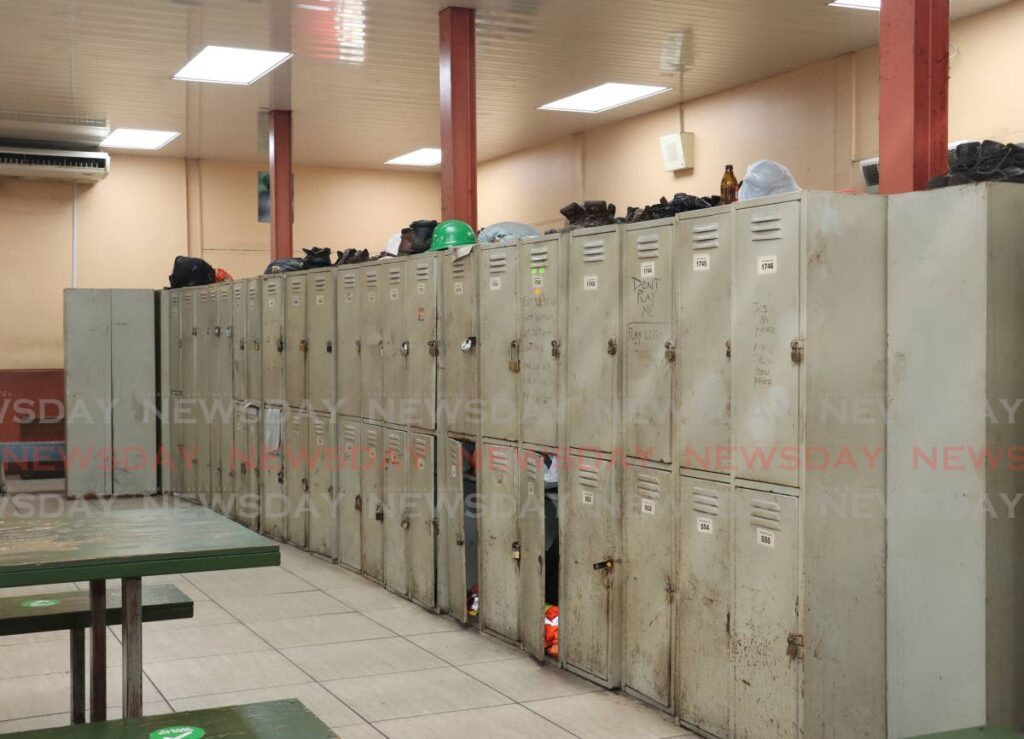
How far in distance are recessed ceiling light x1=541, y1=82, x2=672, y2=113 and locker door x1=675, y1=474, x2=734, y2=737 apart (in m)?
6.36

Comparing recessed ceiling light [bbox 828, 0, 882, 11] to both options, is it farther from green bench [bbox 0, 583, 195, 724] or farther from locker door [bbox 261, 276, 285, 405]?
green bench [bbox 0, 583, 195, 724]

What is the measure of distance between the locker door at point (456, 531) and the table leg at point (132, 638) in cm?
234

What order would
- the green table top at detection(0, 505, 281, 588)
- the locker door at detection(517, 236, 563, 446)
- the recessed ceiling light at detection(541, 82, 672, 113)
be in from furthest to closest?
the recessed ceiling light at detection(541, 82, 672, 113) → the locker door at detection(517, 236, 563, 446) → the green table top at detection(0, 505, 281, 588)

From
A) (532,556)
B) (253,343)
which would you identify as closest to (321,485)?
(253,343)

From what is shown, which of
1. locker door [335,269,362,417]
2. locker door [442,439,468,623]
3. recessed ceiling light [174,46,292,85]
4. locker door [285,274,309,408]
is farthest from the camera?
recessed ceiling light [174,46,292,85]

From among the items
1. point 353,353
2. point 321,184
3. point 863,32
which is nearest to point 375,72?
point 353,353

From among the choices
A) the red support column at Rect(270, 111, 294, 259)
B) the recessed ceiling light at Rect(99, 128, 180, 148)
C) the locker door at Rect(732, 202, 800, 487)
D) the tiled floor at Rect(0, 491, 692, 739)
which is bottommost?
the tiled floor at Rect(0, 491, 692, 739)

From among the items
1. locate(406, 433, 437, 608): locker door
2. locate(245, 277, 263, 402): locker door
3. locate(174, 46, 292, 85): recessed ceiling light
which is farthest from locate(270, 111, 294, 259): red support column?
locate(406, 433, 437, 608): locker door

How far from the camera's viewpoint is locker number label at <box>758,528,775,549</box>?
3.54 metres

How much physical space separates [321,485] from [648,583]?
350 cm

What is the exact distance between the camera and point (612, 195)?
11.4 metres

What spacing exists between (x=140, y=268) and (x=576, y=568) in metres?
9.68

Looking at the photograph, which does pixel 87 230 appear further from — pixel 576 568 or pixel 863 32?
pixel 576 568

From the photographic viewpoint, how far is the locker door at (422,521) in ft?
19.0
